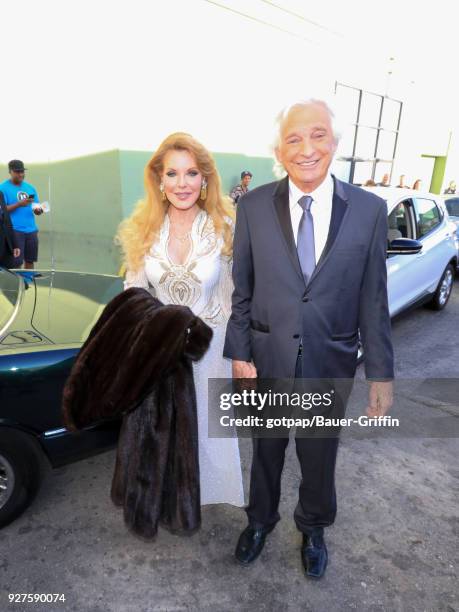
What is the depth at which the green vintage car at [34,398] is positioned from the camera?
2.15m

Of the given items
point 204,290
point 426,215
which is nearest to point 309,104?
point 204,290

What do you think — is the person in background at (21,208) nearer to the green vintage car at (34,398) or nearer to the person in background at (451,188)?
the green vintage car at (34,398)

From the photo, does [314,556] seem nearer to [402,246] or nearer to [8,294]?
[8,294]

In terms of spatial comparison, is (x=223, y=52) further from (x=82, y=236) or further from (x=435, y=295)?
(x=435, y=295)

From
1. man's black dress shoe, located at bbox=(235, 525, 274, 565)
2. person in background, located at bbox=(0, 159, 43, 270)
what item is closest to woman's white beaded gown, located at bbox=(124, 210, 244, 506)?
man's black dress shoe, located at bbox=(235, 525, 274, 565)

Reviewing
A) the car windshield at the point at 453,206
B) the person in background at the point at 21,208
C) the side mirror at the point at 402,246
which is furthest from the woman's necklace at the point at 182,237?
the car windshield at the point at 453,206

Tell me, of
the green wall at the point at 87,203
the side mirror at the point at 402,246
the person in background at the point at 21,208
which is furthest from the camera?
the green wall at the point at 87,203

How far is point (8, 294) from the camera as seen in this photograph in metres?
2.73

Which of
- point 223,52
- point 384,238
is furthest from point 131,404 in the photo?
point 223,52

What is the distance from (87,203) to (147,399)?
641 centimetres

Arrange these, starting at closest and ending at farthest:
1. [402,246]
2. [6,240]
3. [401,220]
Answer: [402,246] < [401,220] < [6,240]

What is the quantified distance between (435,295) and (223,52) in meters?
5.88

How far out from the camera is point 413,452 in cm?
317

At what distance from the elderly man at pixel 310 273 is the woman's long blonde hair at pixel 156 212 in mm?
288
